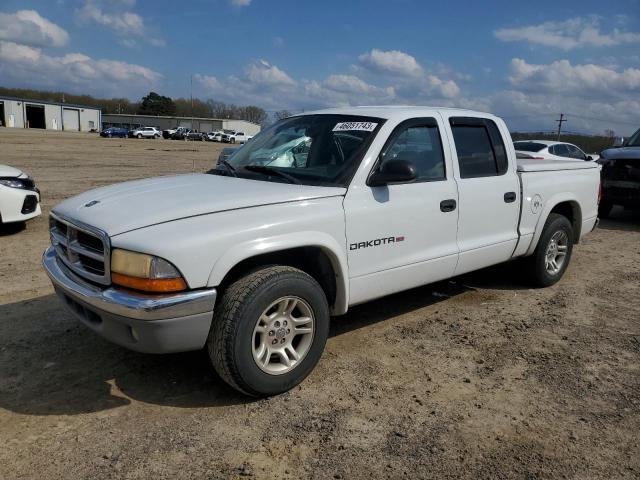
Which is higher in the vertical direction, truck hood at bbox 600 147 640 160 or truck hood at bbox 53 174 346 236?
truck hood at bbox 600 147 640 160

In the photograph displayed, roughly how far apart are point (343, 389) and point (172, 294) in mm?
1360

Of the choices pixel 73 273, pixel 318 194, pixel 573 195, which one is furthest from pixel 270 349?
pixel 573 195

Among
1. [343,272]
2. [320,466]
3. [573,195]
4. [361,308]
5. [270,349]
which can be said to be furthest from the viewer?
[573,195]

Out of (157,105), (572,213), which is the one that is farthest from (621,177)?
(157,105)

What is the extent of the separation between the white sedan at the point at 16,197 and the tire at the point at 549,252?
666 cm

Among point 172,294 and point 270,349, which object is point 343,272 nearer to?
point 270,349

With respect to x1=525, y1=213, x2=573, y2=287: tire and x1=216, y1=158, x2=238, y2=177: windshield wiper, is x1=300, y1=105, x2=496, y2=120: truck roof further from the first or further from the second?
x1=525, y1=213, x2=573, y2=287: tire

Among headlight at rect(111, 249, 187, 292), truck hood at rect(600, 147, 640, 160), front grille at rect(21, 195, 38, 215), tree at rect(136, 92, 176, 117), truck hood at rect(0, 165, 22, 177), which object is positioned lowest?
front grille at rect(21, 195, 38, 215)

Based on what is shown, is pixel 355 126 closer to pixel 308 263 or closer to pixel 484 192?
pixel 308 263

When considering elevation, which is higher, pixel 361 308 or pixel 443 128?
pixel 443 128

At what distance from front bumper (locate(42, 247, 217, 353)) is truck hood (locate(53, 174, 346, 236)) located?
1.30ft

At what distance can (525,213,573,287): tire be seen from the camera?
5.63 metres

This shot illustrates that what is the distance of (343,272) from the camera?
3676 mm

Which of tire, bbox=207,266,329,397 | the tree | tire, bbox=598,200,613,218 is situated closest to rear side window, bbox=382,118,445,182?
tire, bbox=207,266,329,397
